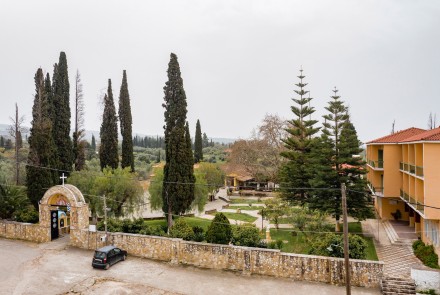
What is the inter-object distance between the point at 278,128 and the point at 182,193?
23315 mm

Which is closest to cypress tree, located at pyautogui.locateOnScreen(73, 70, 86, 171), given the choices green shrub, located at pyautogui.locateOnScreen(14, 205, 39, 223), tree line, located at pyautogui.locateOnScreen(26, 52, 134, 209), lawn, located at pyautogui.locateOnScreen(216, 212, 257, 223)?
tree line, located at pyautogui.locateOnScreen(26, 52, 134, 209)

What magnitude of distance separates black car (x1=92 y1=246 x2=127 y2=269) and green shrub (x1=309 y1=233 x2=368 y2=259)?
1060cm

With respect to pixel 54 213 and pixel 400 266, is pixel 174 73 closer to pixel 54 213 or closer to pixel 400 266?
pixel 54 213

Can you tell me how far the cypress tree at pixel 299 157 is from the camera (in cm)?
2925

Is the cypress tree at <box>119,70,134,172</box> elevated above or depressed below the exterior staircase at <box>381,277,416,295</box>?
above

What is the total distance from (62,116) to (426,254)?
1147 inches

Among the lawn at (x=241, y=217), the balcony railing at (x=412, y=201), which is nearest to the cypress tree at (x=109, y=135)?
the lawn at (x=241, y=217)

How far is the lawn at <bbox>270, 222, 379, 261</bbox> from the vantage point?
20.6 m

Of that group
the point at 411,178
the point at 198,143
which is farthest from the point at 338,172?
the point at 198,143

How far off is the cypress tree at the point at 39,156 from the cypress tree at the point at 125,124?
781 centimetres

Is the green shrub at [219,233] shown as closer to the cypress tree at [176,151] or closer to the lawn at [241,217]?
the cypress tree at [176,151]

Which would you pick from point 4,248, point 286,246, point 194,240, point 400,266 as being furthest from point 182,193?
point 400,266

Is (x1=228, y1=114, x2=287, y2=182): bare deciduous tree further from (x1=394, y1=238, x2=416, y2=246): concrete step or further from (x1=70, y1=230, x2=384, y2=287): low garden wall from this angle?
(x1=70, y1=230, x2=384, y2=287): low garden wall

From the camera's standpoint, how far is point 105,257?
58.2 ft
